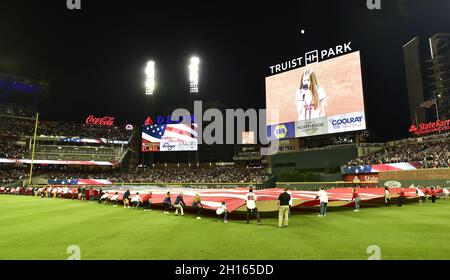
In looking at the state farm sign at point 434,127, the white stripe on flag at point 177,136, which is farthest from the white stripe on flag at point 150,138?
the state farm sign at point 434,127

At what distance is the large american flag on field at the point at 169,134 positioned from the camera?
66.9m

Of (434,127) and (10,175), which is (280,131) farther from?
(10,175)

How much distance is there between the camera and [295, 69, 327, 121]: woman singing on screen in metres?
43.6

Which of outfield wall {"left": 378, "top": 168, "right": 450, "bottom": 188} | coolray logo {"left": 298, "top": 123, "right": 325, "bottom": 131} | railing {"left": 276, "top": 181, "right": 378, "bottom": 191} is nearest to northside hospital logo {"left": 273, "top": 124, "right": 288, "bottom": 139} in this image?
coolray logo {"left": 298, "top": 123, "right": 325, "bottom": 131}

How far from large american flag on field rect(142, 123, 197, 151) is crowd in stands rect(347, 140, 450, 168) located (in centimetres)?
3598

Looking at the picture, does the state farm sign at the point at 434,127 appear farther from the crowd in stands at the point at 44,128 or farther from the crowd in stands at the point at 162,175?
the crowd in stands at the point at 44,128

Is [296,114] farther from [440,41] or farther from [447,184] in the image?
[440,41]

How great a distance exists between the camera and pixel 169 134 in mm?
67625

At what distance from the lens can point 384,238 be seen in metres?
9.66

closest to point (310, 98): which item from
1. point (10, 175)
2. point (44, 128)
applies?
point (10, 175)

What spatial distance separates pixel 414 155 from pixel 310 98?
1625 cm

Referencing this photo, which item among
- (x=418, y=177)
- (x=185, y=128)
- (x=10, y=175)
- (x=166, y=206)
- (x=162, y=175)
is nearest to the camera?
(x=166, y=206)

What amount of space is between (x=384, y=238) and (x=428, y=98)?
267 feet
